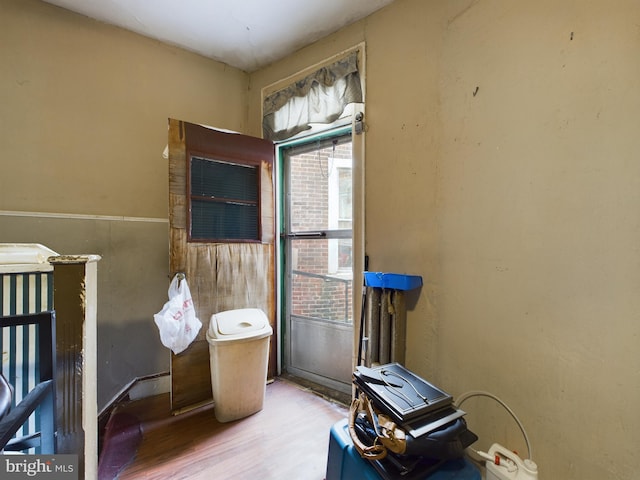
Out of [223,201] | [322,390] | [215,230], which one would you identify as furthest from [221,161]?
[322,390]

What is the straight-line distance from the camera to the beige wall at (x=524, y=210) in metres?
1.14

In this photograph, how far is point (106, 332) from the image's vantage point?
7.05 ft

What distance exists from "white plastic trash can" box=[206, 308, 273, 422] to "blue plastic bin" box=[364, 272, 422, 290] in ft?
2.90

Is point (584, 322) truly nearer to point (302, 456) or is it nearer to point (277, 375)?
point (302, 456)

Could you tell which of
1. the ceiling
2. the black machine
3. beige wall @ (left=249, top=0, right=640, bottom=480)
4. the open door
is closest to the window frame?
the open door

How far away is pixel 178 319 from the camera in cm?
196

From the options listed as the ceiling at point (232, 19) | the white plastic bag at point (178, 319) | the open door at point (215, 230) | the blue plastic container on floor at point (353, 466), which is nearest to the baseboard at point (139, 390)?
the open door at point (215, 230)

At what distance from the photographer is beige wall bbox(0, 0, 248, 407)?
6.13 ft

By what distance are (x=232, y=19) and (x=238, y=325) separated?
82.3 inches

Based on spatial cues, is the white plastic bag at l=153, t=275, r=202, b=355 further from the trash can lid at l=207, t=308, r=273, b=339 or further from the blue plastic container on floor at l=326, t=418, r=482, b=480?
the blue plastic container on floor at l=326, t=418, r=482, b=480

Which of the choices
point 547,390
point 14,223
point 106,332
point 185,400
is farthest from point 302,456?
point 14,223

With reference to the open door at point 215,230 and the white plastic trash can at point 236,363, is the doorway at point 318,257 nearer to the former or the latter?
the open door at point 215,230

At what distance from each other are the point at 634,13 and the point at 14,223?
3.14 meters

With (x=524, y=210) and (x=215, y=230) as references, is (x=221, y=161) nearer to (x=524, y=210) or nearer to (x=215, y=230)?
(x=215, y=230)
